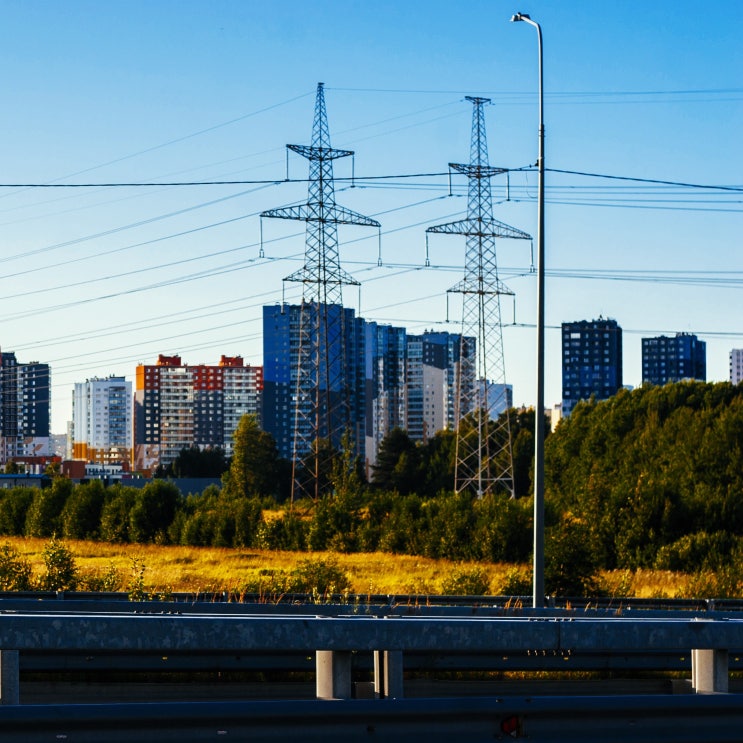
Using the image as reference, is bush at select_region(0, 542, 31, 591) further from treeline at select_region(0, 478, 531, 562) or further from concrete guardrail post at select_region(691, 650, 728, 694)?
treeline at select_region(0, 478, 531, 562)

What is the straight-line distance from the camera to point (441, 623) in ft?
19.7

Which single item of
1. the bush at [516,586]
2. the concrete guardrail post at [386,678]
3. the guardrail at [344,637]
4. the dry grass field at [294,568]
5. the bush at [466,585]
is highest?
the guardrail at [344,637]

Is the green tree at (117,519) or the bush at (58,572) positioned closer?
the bush at (58,572)

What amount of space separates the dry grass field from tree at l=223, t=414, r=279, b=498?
39335 mm

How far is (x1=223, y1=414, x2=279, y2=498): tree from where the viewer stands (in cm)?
10638

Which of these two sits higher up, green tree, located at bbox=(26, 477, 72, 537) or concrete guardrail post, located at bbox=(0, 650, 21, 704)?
concrete guardrail post, located at bbox=(0, 650, 21, 704)

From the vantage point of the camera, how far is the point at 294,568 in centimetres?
4247

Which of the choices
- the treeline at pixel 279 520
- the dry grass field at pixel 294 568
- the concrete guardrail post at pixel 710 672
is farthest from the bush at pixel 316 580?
the treeline at pixel 279 520

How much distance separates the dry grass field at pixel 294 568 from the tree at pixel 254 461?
39335 mm

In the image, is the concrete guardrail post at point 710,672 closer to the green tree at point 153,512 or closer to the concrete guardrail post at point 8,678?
the concrete guardrail post at point 8,678

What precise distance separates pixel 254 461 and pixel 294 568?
6709 cm

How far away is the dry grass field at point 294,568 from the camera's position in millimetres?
31134

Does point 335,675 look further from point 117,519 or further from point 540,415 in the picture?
point 117,519

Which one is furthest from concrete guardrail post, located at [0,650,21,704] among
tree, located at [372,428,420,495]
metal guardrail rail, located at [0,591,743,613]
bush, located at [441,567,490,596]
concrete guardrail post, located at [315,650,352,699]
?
tree, located at [372,428,420,495]
